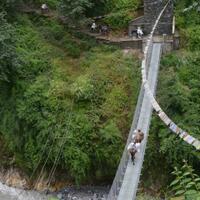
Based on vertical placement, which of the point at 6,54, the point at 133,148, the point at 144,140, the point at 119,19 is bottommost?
the point at 144,140

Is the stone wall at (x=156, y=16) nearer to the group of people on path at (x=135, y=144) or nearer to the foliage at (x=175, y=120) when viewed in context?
the foliage at (x=175, y=120)

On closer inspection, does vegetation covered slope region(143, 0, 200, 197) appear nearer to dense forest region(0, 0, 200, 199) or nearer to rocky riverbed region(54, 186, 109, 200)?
dense forest region(0, 0, 200, 199)

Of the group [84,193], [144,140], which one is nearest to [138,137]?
[144,140]

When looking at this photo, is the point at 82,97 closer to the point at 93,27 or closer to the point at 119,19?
the point at 93,27

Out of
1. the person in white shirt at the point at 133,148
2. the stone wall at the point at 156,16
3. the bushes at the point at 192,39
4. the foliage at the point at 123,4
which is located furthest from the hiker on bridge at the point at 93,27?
the person in white shirt at the point at 133,148

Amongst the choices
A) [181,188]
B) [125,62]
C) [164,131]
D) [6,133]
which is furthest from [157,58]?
[181,188]

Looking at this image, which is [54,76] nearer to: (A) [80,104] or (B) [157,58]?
(A) [80,104]

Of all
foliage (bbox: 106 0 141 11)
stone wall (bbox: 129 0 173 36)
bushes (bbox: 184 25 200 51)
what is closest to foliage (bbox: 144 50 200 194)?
bushes (bbox: 184 25 200 51)
